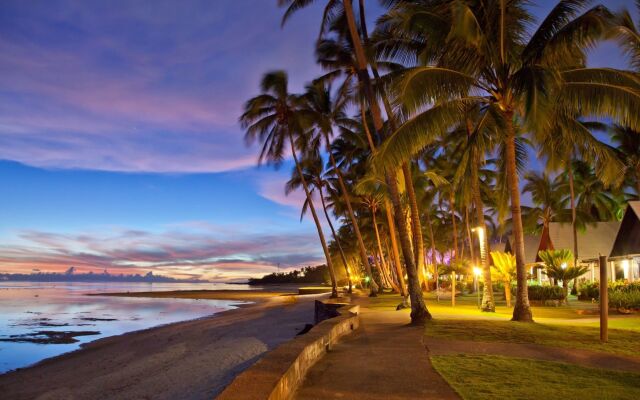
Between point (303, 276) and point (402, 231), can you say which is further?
point (303, 276)

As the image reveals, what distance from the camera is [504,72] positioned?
1277 cm

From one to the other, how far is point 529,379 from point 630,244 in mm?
22560

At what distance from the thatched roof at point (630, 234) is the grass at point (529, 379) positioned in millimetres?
20651

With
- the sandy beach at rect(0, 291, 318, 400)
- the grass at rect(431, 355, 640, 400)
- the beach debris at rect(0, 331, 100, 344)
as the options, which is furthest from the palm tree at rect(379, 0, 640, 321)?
the beach debris at rect(0, 331, 100, 344)

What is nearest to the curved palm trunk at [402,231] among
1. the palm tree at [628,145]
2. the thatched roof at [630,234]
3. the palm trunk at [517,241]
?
the palm trunk at [517,241]

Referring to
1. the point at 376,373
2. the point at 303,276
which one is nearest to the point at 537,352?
the point at 376,373

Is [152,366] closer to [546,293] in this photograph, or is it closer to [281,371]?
[281,371]

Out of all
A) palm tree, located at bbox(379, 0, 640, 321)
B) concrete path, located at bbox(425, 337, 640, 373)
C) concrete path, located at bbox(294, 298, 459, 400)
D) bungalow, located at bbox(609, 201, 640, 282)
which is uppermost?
palm tree, located at bbox(379, 0, 640, 321)

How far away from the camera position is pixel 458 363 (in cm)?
765

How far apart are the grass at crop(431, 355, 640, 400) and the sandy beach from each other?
3.77 meters

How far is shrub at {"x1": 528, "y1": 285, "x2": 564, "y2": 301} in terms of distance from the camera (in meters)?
21.0

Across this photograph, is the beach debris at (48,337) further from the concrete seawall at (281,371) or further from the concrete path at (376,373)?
the concrete seawall at (281,371)

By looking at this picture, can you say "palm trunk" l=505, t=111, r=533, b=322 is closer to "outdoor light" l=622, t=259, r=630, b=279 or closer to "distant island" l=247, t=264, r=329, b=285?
"outdoor light" l=622, t=259, r=630, b=279

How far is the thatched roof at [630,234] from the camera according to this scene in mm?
24594
